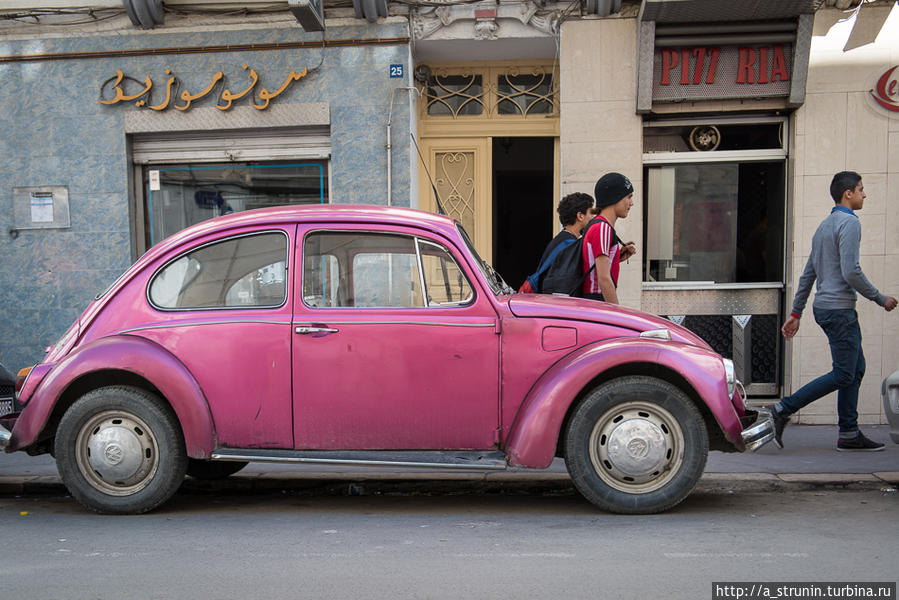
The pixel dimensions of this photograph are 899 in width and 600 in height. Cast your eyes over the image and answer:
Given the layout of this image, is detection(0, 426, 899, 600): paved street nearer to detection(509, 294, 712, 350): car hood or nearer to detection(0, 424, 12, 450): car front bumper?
detection(0, 424, 12, 450): car front bumper

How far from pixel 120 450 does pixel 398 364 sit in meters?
1.74

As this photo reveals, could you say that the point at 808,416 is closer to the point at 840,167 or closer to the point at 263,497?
the point at 840,167

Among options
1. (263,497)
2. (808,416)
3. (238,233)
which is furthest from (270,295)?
(808,416)

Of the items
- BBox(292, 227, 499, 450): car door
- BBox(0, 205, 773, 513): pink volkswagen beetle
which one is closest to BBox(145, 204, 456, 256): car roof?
BBox(0, 205, 773, 513): pink volkswagen beetle

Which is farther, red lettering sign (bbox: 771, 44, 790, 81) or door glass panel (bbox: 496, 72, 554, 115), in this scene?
door glass panel (bbox: 496, 72, 554, 115)

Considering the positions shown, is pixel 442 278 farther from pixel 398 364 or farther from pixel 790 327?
pixel 790 327

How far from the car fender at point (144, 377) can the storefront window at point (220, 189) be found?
470 centimetres

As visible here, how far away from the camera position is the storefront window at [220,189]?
9180mm

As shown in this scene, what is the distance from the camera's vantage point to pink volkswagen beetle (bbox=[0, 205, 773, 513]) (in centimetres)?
442

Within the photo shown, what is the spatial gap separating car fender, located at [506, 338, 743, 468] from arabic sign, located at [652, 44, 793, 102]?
183 inches

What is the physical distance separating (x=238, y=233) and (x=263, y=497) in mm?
1879

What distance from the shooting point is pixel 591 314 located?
4.59 m

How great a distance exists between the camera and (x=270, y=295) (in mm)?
4738

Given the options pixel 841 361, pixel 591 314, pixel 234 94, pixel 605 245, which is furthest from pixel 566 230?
pixel 234 94
